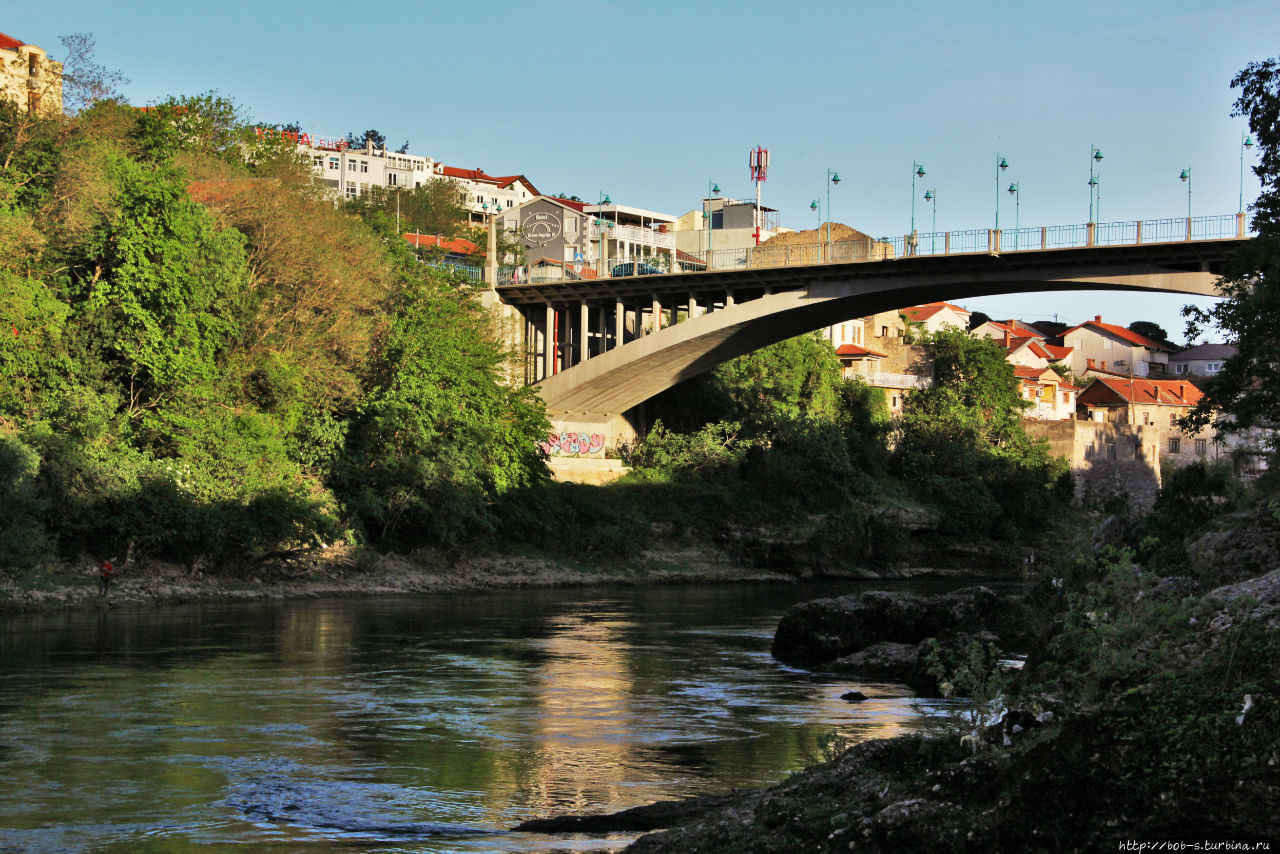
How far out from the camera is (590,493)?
2211 inches

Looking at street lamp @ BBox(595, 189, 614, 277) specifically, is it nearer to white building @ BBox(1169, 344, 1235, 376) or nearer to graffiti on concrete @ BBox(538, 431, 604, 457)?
graffiti on concrete @ BBox(538, 431, 604, 457)

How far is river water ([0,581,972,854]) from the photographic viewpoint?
37.5 ft

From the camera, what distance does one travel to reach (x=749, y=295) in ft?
181

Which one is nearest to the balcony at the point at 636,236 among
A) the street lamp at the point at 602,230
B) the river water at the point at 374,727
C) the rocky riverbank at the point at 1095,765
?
Result: the street lamp at the point at 602,230

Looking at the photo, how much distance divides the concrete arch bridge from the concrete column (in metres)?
0.06

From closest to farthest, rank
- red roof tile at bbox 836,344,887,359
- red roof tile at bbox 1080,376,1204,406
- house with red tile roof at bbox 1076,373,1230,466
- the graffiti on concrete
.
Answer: the graffiti on concrete < red roof tile at bbox 836,344,887,359 < house with red tile roof at bbox 1076,373,1230,466 < red roof tile at bbox 1080,376,1204,406

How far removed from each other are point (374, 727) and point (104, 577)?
19.3 meters

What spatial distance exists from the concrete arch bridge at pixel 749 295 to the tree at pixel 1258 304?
42.9 feet

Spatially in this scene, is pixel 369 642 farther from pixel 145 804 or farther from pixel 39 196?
pixel 39 196

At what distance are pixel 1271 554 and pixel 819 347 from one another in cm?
6003

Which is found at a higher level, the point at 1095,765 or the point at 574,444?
the point at 574,444

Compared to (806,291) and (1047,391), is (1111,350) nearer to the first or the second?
(1047,391)

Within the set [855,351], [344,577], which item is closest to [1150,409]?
[855,351]

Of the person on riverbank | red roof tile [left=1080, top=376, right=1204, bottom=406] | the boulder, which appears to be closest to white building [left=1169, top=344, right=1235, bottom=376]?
red roof tile [left=1080, top=376, right=1204, bottom=406]
